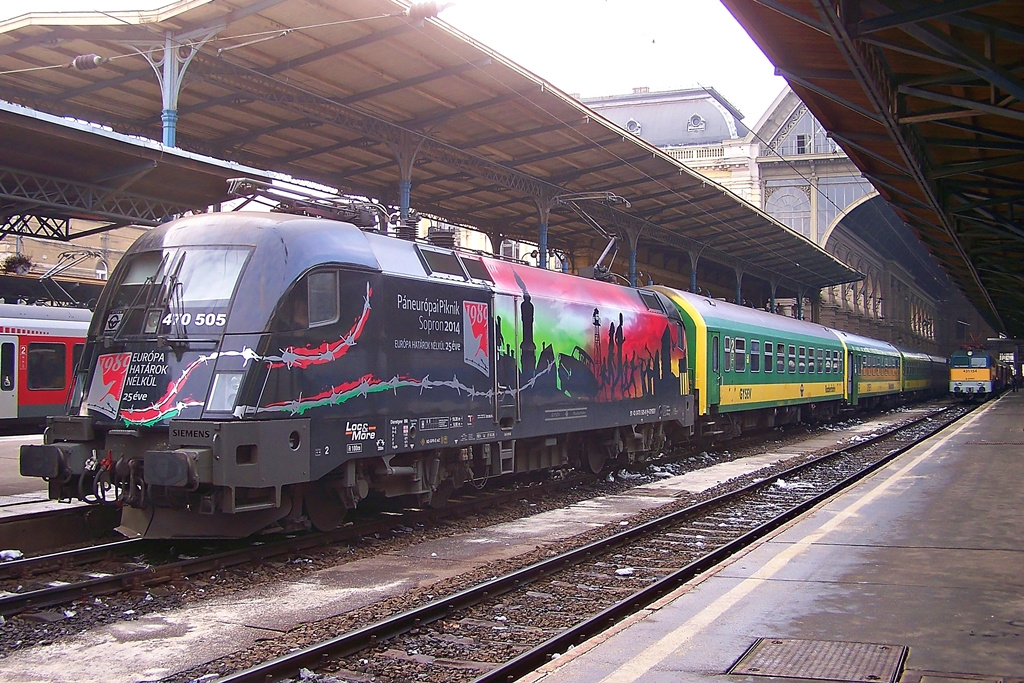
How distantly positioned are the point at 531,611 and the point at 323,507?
3.30 m

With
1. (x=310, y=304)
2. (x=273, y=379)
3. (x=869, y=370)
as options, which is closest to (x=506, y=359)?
(x=310, y=304)

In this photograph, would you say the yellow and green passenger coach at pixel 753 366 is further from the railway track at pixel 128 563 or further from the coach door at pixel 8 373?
the coach door at pixel 8 373

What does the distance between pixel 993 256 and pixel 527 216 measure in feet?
49.3

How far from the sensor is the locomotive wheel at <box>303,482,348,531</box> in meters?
9.56

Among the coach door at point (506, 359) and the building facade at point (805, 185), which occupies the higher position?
the building facade at point (805, 185)

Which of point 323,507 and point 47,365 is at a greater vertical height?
point 47,365

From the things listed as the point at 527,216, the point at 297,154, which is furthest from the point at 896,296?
the point at 297,154

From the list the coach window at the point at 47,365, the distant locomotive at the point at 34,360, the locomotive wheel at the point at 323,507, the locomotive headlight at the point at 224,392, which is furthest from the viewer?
the coach window at the point at 47,365

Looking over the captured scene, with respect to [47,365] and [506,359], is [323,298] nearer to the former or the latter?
[506,359]

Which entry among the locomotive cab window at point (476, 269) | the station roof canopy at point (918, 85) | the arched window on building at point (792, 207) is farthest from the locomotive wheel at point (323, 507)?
the arched window on building at point (792, 207)

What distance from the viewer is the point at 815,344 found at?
27.6 metres

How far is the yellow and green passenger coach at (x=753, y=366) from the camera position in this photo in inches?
747

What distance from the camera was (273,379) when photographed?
27.8 feet

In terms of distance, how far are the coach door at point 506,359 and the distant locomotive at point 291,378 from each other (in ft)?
0.09
